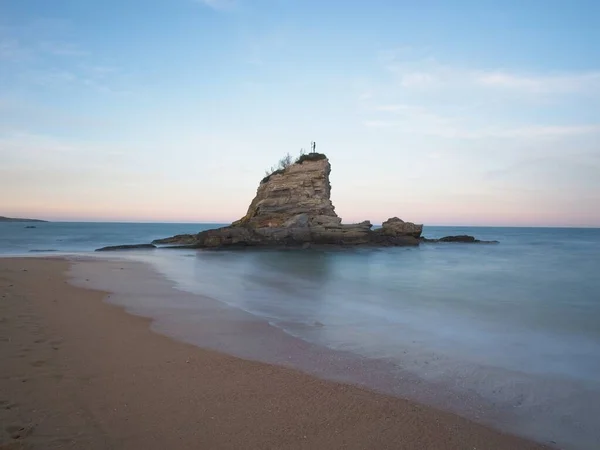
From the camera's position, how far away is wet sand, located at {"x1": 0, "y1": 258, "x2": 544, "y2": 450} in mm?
3943

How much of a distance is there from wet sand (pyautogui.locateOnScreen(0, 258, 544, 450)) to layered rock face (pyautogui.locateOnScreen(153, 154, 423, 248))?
3227 cm

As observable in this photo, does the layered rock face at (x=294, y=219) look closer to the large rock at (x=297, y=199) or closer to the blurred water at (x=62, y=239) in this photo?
the large rock at (x=297, y=199)

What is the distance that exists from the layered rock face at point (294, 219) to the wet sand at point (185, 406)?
32266 mm

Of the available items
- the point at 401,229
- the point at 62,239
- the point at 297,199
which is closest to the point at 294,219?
the point at 297,199

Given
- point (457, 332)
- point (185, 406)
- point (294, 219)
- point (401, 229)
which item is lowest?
point (457, 332)

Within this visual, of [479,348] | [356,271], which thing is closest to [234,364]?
[479,348]

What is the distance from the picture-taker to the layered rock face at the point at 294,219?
128ft

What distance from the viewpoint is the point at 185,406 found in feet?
15.0

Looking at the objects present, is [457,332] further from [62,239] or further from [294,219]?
[62,239]

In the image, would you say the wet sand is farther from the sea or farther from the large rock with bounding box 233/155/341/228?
the large rock with bounding box 233/155/341/228

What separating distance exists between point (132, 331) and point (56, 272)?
37.1ft

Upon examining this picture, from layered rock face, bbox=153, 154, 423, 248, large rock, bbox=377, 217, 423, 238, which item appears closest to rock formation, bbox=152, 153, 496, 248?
layered rock face, bbox=153, 154, 423, 248

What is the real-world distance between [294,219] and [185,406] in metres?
35.9

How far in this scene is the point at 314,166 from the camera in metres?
42.7
